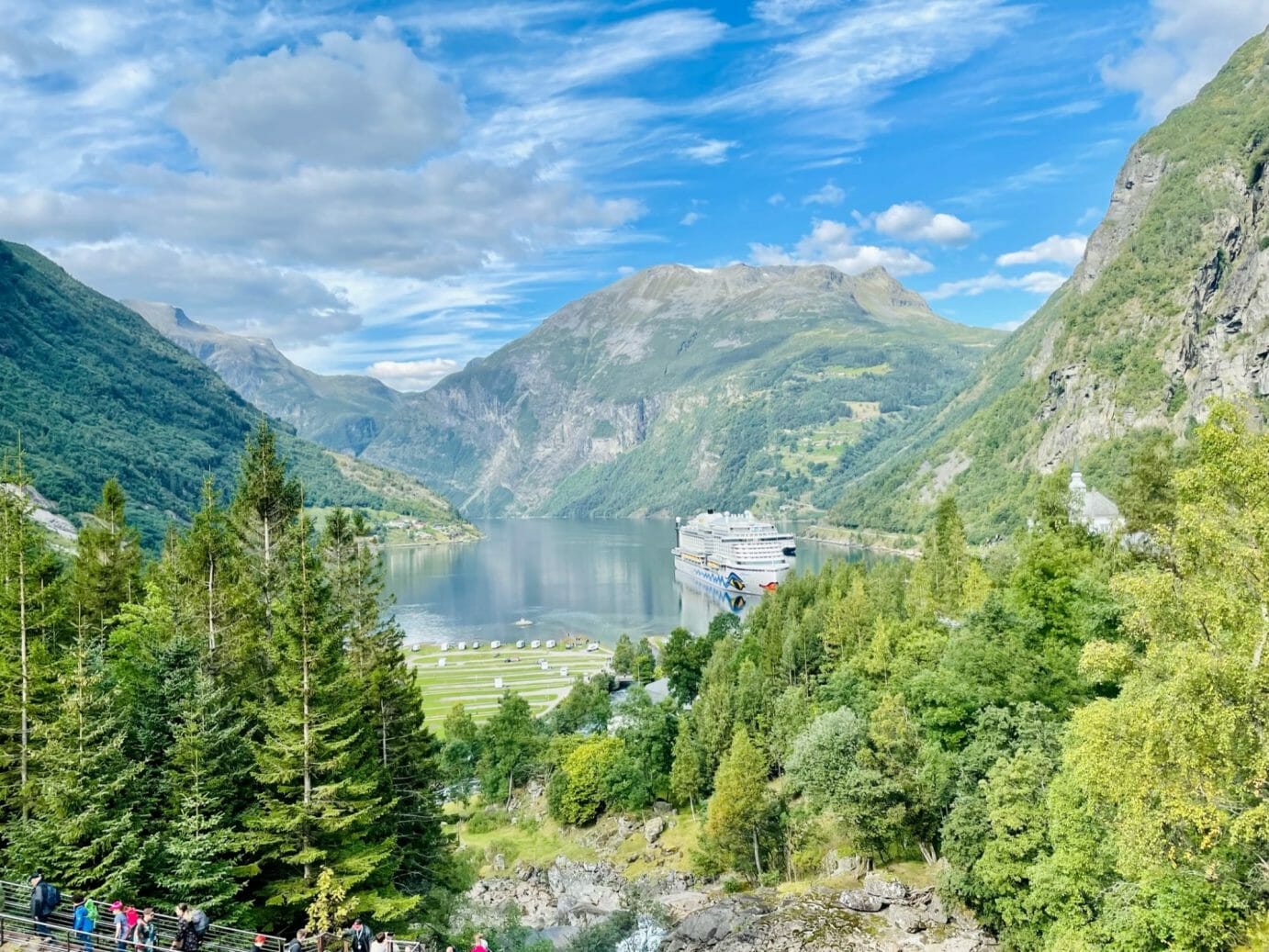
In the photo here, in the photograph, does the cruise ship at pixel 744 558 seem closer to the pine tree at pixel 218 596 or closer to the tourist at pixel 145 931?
the pine tree at pixel 218 596

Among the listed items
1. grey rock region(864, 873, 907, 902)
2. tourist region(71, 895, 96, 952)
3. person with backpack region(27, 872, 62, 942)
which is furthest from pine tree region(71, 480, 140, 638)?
grey rock region(864, 873, 907, 902)

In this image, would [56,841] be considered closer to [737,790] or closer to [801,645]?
[737,790]

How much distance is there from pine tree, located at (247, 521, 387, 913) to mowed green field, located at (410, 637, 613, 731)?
6922cm

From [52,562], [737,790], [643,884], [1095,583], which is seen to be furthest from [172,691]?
[1095,583]

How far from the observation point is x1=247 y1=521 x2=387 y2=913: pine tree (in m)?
25.8

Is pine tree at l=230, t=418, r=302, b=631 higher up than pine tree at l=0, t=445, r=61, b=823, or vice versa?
pine tree at l=230, t=418, r=302, b=631

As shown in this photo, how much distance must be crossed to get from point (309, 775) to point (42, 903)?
290 inches

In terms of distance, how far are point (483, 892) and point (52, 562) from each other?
35.6 metres

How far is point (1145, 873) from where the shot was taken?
827 inches

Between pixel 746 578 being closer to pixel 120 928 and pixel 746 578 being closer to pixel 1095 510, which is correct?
pixel 1095 510

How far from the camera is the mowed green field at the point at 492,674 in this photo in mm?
103188

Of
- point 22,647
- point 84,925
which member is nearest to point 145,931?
point 84,925

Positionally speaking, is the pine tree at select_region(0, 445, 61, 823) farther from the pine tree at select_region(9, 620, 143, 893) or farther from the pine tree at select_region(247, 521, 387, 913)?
the pine tree at select_region(247, 521, 387, 913)

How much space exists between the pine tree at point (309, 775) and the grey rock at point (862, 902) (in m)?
21.4
